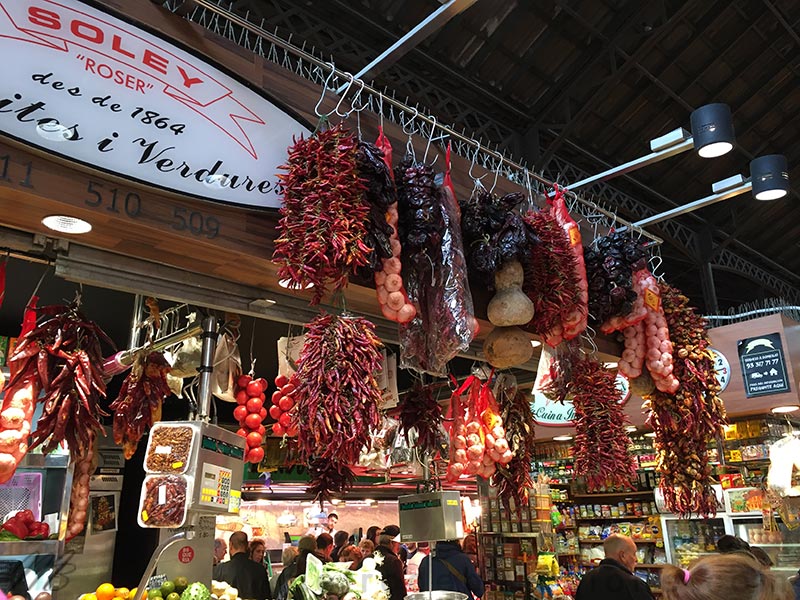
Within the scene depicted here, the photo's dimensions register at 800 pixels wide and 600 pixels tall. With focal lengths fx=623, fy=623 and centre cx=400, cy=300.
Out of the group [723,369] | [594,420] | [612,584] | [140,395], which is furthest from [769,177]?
[140,395]

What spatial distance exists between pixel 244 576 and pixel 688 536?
4814 mm

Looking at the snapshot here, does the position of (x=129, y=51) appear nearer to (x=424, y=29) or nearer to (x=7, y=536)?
(x=424, y=29)

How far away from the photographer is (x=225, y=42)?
2.35 m

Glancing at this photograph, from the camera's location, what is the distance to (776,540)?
20.3 feet

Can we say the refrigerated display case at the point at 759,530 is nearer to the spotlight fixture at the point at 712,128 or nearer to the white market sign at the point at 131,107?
the spotlight fixture at the point at 712,128

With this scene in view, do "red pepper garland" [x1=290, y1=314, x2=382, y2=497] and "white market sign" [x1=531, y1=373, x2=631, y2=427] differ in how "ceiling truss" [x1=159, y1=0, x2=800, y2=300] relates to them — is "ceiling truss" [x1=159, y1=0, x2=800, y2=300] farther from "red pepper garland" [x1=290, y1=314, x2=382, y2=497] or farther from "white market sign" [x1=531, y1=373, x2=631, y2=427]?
"red pepper garland" [x1=290, y1=314, x2=382, y2=497]

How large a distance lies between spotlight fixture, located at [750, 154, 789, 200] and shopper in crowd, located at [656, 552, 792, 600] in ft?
10.2

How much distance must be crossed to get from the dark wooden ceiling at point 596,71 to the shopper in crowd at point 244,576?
6.09m

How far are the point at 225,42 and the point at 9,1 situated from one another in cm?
75

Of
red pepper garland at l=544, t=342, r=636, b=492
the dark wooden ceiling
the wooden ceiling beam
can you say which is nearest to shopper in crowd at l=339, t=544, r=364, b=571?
red pepper garland at l=544, t=342, r=636, b=492

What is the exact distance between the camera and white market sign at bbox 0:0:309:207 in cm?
176

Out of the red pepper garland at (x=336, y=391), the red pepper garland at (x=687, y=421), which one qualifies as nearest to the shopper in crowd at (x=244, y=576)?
the red pepper garland at (x=687, y=421)

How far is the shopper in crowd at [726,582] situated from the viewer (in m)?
1.97

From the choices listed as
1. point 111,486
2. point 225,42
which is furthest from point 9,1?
point 111,486
